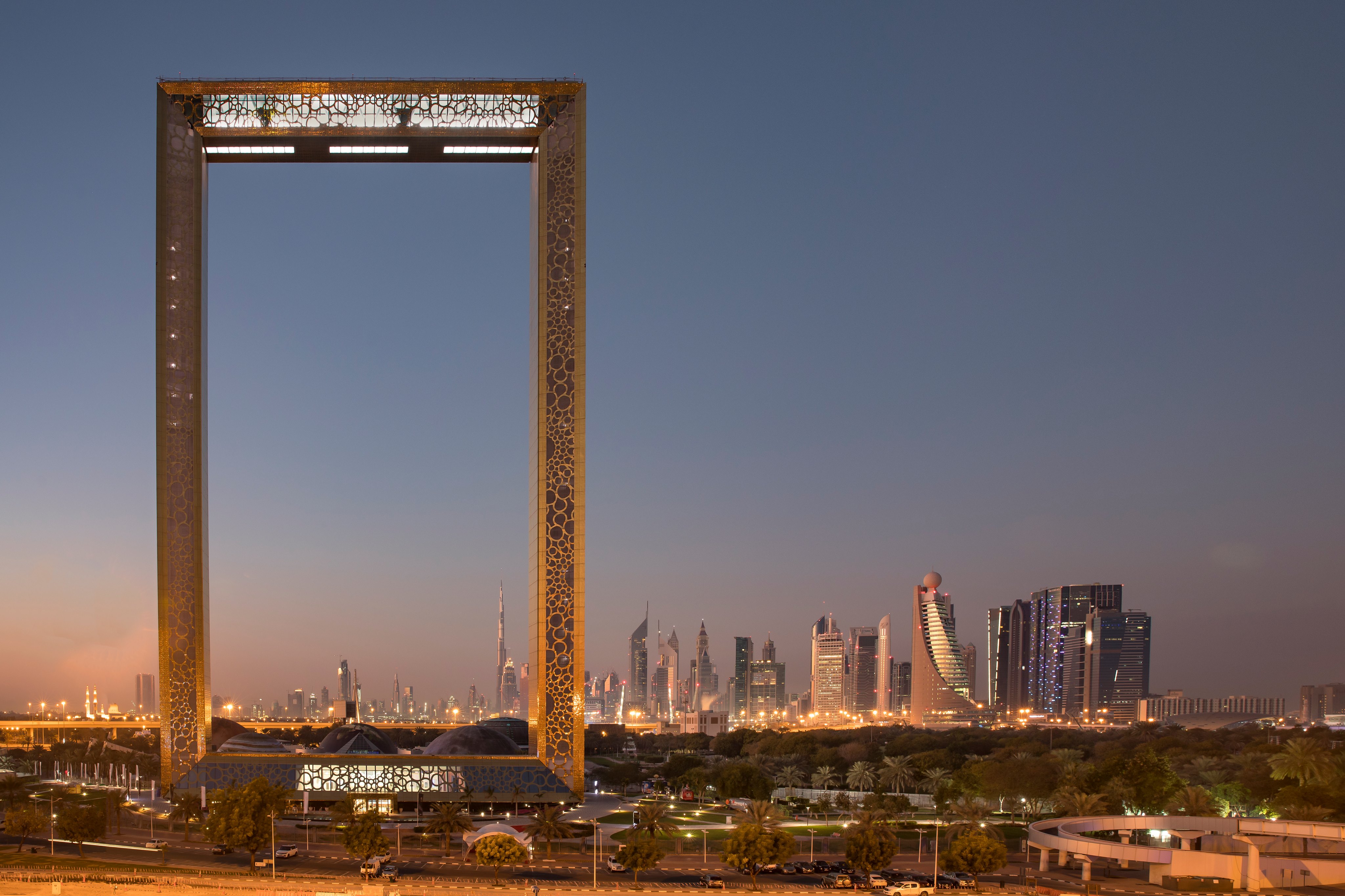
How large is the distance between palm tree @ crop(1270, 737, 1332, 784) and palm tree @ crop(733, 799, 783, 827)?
3207 centimetres

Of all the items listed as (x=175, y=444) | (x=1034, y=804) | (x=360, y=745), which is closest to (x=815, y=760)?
(x=1034, y=804)

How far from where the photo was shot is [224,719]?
88.6 m

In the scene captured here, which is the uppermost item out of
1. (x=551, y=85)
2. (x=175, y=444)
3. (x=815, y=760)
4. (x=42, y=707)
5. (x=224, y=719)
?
(x=551, y=85)

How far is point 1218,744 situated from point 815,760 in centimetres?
3553

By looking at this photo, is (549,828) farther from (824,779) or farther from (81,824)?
(824,779)

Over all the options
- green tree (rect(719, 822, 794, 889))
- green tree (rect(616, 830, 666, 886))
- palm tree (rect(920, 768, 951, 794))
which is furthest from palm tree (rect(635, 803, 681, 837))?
palm tree (rect(920, 768, 951, 794))

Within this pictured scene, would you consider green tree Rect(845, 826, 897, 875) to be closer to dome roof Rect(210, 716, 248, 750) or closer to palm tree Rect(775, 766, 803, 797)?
palm tree Rect(775, 766, 803, 797)

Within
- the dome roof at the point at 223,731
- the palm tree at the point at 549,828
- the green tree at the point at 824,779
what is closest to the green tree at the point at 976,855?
the palm tree at the point at 549,828

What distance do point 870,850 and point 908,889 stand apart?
10.6 ft

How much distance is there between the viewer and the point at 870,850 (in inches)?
1933

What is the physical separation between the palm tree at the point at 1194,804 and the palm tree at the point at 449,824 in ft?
127

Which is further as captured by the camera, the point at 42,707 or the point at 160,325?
the point at 42,707

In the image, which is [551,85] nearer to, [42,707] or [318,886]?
[318,886]

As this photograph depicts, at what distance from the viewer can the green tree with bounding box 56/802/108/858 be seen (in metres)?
53.3
